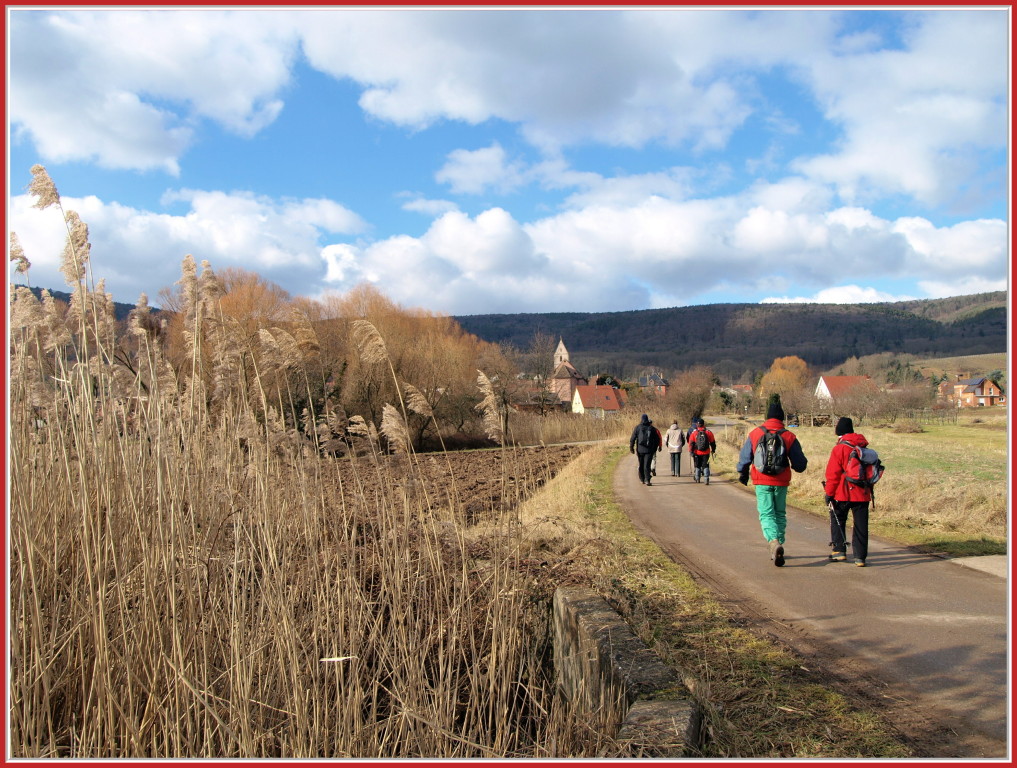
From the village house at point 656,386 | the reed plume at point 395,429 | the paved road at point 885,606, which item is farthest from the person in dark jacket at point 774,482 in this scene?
the village house at point 656,386

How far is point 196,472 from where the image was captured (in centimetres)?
398

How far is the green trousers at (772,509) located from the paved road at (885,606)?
1.28 feet

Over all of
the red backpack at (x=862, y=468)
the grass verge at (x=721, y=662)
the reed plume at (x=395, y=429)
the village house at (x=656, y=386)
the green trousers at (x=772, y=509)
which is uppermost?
the village house at (x=656, y=386)

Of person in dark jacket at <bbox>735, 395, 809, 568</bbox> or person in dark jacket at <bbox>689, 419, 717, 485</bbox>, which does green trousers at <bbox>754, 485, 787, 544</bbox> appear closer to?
person in dark jacket at <bbox>735, 395, 809, 568</bbox>

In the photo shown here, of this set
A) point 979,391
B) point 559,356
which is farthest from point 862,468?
point 979,391

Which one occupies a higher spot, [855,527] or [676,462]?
[855,527]

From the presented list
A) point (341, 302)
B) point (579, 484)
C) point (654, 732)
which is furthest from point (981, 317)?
point (654, 732)

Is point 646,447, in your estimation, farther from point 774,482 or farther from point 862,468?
point 862,468

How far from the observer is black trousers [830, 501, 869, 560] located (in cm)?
762

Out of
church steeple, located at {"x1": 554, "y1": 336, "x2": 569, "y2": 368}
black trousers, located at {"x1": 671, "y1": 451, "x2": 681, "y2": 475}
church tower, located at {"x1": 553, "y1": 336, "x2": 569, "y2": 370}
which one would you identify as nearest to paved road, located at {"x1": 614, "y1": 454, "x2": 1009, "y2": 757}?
black trousers, located at {"x1": 671, "y1": 451, "x2": 681, "y2": 475}

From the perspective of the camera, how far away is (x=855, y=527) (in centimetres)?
772

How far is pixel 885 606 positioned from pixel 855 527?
1865 millimetres

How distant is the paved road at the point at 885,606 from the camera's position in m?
4.24

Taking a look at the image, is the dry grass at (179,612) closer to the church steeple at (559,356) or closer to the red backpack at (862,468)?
the red backpack at (862,468)
